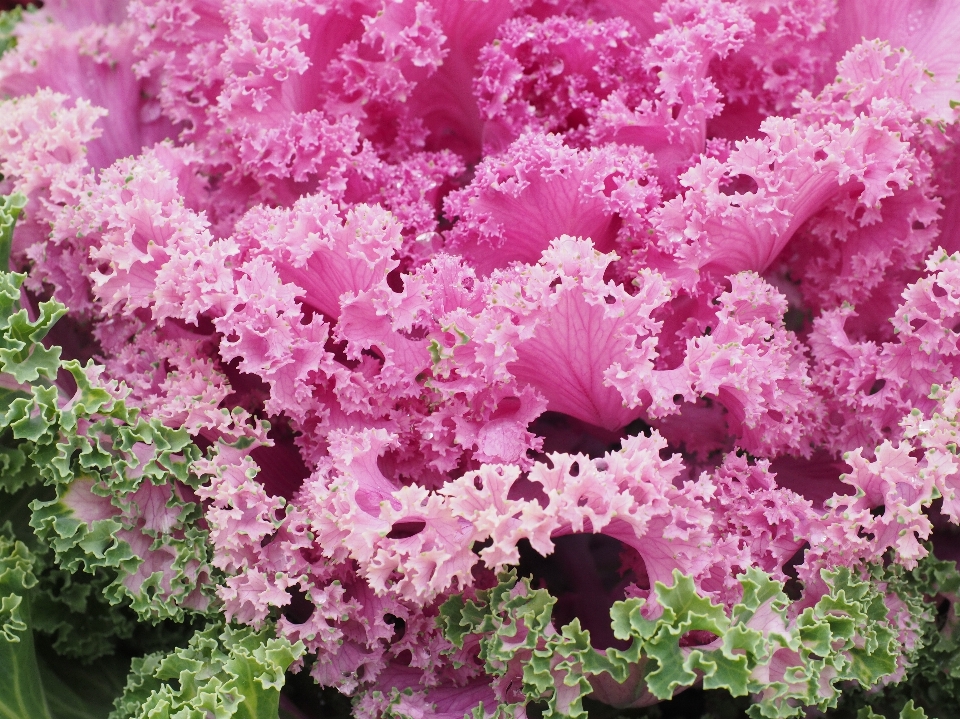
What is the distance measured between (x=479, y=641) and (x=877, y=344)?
3.73 feet

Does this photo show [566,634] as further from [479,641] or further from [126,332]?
[126,332]

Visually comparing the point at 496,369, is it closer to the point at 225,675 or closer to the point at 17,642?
the point at 225,675

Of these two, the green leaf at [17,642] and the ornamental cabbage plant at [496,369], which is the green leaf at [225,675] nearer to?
the ornamental cabbage plant at [496,369]

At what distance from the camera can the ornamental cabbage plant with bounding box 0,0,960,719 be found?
1693 mm

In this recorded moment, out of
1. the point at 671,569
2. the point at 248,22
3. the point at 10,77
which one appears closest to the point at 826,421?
the point at 671,569

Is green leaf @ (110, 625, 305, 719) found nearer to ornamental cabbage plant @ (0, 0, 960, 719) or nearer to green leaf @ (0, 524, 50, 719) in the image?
ornamental cabbage plant @ (0, 0, 960, 719)

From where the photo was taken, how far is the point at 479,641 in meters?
1.84

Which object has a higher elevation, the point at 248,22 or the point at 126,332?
the point at 248,22

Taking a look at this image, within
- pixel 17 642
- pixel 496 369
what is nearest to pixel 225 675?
pixel 17 642

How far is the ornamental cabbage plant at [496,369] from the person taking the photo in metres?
1.69

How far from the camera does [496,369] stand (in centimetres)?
172

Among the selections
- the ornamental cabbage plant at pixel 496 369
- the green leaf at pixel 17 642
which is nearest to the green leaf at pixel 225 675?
the ornamental cabbage plant at pixel 496 369

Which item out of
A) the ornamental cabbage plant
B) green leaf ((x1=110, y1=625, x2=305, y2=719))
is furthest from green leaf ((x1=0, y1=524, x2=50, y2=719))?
green leaf ((x1=110, y1=625, x2=305, y2=719))

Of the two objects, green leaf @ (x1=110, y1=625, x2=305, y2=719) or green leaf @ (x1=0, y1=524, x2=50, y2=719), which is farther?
green leaf @ (x1=0, y1=524, x2=50, y2=719)
